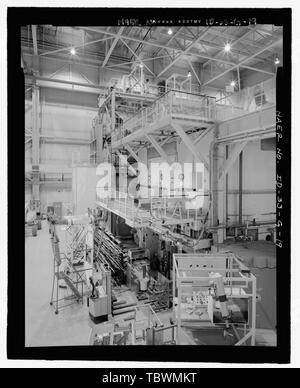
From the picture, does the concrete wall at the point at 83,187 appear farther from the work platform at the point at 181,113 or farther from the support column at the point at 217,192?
the support column at the point at 217,192

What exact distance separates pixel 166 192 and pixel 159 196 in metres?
0.38

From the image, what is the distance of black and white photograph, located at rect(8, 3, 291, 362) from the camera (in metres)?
2.21

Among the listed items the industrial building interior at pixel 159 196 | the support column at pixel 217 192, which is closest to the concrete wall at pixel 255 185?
the industrial building interior at pixel 159 196

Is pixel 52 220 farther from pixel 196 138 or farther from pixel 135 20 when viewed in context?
pixel 135 20

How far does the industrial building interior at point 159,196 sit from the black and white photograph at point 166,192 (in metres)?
0.03

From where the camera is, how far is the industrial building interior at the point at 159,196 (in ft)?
8.81

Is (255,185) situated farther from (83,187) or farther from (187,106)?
(83,187)

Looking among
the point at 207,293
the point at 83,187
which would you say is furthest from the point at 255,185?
the point at 83,187

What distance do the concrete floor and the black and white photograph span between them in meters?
0.03

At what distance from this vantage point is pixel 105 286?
4.17 metres

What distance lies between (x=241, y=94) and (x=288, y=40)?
443 cm

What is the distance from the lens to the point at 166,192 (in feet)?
15.1

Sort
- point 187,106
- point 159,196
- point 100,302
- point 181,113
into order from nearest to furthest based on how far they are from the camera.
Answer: point 100,302, point 159,196, point 181,113, point 187,106
